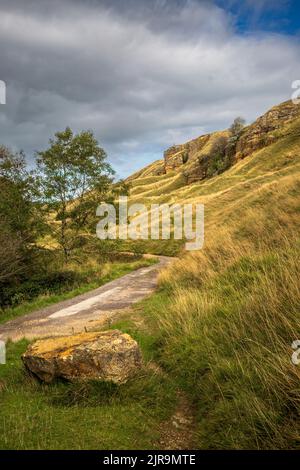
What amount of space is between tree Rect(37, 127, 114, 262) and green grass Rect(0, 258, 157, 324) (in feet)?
13.9

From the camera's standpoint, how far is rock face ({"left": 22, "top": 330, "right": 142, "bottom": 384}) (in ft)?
16.1

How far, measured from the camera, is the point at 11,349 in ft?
24.5

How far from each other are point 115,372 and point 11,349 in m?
3.64

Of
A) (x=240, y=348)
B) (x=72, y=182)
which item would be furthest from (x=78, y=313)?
(x=72, y=182)

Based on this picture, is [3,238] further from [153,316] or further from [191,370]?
[191,370]

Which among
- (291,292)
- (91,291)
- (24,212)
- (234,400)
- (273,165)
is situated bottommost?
(91,291)

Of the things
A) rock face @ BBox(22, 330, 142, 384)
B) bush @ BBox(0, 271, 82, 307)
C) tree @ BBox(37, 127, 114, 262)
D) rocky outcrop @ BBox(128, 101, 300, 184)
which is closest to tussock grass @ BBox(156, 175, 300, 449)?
rock face @ BBox(22, 330, 142, 384)

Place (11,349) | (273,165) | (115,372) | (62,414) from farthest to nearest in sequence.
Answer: (273,165) < (11,349) < (115,372) < (62,414)

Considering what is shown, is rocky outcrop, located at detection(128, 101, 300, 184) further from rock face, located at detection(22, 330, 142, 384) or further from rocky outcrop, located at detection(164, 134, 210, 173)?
rock face, located at detection(22, 330, 142, 384)

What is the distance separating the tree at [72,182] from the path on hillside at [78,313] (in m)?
9.22

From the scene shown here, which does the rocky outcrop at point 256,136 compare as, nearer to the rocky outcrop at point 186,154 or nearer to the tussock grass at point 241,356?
the rocky outcrop at point 186,154

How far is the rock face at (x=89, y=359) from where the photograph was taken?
490cm

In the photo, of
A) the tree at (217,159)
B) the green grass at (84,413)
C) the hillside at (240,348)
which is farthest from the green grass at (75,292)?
the tree at (217,159)

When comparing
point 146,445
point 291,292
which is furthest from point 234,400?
point 291,292
